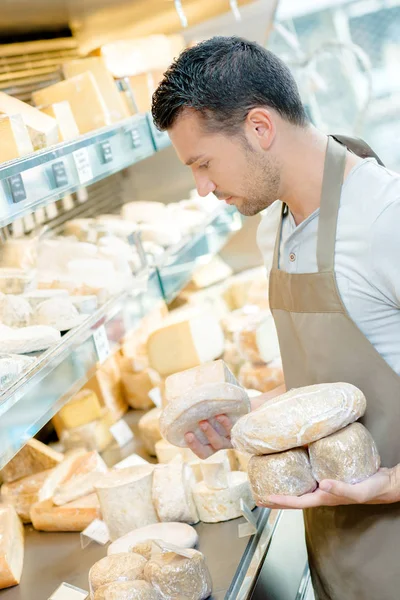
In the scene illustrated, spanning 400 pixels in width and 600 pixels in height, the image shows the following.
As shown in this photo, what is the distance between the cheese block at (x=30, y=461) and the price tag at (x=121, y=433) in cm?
25

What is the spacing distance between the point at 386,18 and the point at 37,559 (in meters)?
3.87

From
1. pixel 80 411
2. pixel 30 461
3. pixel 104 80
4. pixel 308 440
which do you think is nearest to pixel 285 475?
pixel 308 440

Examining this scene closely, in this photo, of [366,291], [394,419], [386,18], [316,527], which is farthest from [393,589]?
[386,18]

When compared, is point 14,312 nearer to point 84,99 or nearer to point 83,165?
point 83,165

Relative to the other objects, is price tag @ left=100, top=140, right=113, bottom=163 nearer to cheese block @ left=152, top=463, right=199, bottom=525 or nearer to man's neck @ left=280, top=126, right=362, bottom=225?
man's neck @ left=280, top=126, right=362, bottom=225

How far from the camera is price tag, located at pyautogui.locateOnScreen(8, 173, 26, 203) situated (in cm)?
142

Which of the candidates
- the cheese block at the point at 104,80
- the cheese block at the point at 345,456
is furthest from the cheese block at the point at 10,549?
the cheese block at the point at 104,80

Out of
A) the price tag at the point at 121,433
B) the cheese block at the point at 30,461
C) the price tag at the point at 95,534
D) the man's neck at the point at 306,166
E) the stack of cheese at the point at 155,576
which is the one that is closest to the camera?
the stack of cheese at the point at 155,576

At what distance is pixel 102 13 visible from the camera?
2.54 metres

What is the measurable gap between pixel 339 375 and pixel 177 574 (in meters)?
0.50

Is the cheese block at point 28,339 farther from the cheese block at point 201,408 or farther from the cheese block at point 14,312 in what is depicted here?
the cheese block at point 201,408

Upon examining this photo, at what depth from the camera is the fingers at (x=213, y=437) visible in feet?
5.36

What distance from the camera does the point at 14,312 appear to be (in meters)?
1.77

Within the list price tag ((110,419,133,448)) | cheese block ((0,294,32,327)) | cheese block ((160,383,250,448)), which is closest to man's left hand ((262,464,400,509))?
cheese block ((160,383,250,448))
